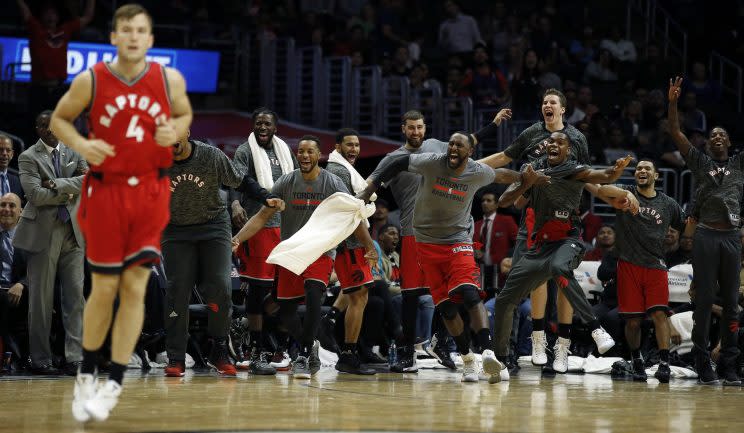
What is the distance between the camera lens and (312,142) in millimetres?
9953

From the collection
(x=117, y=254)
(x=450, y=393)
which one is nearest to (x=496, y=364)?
(x=450, y=393)

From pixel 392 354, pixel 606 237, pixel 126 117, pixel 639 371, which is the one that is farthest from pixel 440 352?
pixel 126 117

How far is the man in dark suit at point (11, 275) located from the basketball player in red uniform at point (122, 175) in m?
3.99

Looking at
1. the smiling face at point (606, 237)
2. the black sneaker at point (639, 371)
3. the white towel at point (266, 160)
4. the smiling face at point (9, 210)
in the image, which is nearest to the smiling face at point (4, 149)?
the smiling face at point (9, 210)

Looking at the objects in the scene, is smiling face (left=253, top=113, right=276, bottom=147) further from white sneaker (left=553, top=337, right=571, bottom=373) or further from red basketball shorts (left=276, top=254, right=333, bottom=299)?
white sneaker (left=553, top=337, right=571, bottom=373)

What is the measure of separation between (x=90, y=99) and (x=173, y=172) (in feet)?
9.56

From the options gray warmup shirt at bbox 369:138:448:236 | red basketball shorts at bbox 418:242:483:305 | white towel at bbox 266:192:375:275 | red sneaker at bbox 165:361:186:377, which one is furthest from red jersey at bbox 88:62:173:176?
gray warmup shirt at bbox 369:138:448:236

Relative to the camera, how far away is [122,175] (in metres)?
6.51

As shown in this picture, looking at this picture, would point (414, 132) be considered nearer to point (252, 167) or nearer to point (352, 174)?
point (352, 174)

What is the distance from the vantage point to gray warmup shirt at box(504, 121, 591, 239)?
34.5ft

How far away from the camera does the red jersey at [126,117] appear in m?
6.46

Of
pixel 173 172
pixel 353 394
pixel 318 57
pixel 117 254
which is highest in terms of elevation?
pixel 318 57

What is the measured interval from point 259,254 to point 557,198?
263 centimetres

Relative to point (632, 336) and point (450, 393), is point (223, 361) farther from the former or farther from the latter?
point (632, 336)
